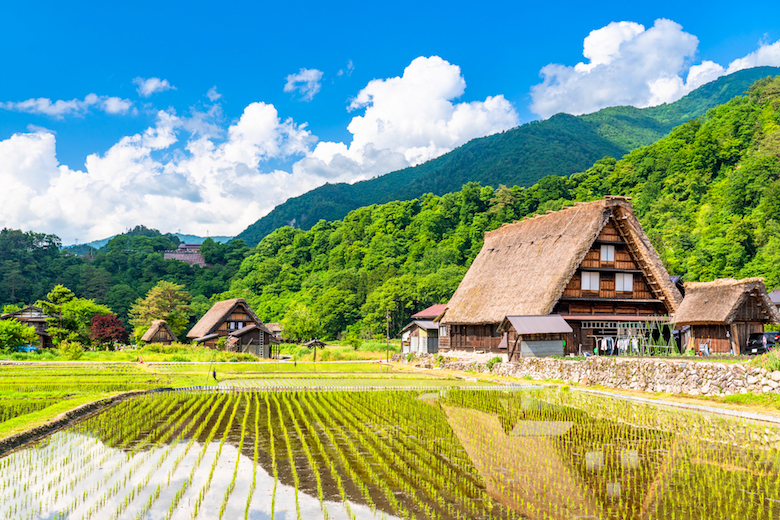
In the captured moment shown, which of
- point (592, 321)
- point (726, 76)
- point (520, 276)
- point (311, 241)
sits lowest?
point (592, 321)

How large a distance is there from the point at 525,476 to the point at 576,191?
78.7m

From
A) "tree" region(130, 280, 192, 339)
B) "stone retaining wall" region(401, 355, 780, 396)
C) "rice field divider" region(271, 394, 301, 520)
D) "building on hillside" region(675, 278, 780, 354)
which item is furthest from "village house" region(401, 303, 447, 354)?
"tree" region(130, 280, 192, 339)

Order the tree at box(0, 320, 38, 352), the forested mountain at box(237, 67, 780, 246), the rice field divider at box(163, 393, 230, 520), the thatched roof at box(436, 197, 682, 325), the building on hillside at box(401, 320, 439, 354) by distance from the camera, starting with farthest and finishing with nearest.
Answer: the forested mountain at box(237, 67, 780, 246)
the building on hillside at box(401, 320, 439, 354)
the tree at box(0, 320, 38, 352)
the thatched roof at box(436, 197, 682, 325)
the rice field divider at box(163, 393, 230, 520)

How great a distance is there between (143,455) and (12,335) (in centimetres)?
4090

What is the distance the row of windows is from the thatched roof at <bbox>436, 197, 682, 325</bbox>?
1177mm

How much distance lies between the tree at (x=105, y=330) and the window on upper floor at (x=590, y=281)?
48.5 metres

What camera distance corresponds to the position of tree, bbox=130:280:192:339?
231ft

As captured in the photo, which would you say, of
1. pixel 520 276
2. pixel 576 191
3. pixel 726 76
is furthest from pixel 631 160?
pixel 726 76

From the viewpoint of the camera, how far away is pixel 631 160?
81438mm

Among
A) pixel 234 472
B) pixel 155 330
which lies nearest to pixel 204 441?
pixel 234 472

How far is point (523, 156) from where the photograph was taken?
122 m

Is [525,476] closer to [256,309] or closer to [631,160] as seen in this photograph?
[631,160]

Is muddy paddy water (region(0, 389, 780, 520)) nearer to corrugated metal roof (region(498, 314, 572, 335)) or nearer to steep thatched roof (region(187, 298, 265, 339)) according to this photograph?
corrugated metal roof (region(498, 314, 572, 335))

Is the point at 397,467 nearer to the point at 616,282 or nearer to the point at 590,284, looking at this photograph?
the point at 590,284
